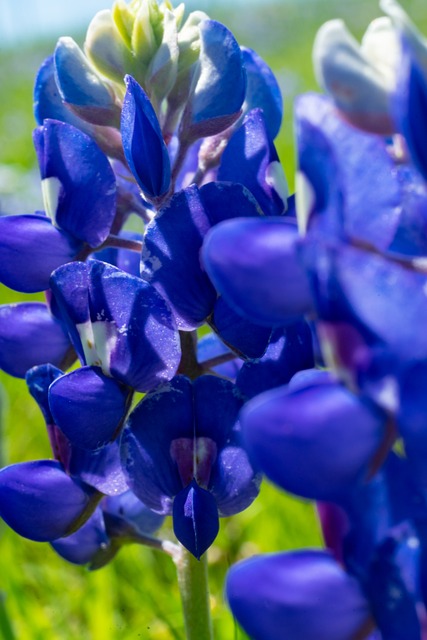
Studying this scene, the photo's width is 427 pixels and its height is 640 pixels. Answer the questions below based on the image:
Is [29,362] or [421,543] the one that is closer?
[421,543]

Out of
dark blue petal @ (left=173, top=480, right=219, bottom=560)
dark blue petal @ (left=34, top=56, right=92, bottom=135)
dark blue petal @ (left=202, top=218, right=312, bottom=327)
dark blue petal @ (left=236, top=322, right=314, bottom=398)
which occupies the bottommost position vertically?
dark blue petal @ (left=173, top=480, right=219, bottom=560)

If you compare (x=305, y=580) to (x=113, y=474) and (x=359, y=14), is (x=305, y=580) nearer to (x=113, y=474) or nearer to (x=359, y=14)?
(x=113, y=474)

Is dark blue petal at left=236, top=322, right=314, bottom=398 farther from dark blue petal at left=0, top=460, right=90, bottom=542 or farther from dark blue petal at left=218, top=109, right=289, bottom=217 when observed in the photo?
dark blue petal at left=0, top=460, right=90, bottom=542

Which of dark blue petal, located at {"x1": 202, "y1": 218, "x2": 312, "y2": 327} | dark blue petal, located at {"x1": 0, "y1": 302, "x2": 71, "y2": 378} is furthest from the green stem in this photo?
dark blue petal, located at {"x1": 202, "y1": 218, "x2": 312, "y2": 327}

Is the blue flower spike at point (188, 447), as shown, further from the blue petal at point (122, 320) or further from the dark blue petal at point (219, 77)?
the dark blue petal at point (219, 77)

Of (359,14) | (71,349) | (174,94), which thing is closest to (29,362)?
(71,349)

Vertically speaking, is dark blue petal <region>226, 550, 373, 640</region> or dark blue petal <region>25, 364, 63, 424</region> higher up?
dark blue petal <region>226, 550, 373, 640</region>

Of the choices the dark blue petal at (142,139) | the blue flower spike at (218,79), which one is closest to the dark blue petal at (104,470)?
the dark blue petal at (142,139)
